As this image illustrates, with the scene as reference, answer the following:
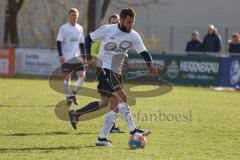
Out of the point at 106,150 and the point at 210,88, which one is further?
the point at 210,88

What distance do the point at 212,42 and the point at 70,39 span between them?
10.2 meters

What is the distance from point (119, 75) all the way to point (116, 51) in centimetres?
37

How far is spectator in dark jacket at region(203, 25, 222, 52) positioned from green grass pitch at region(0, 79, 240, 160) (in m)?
6.23

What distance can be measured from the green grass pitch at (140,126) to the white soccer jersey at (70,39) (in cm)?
130

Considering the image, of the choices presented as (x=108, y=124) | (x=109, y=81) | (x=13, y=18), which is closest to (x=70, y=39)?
(x=109, y=81)

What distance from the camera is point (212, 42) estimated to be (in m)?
26.7

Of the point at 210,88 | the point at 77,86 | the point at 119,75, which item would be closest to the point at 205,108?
the point at 77,86

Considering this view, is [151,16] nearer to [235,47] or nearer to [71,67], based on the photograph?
[235,47]

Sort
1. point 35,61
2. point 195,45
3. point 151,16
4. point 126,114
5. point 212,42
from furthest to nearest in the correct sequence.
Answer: point 151,16, point 35,61, point 195,45, point 212,42, point 126,114

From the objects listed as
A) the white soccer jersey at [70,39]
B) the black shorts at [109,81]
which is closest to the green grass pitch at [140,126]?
the black shorts at [109,81]

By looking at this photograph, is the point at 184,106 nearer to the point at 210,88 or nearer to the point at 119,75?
the point at 119,75

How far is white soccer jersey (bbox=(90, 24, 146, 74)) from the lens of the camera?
10953mm

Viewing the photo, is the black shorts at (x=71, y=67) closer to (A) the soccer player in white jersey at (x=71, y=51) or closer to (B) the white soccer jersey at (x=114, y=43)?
(A) the soccer player in white jersey at (x=71, y=51)

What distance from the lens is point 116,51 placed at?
11.1m
